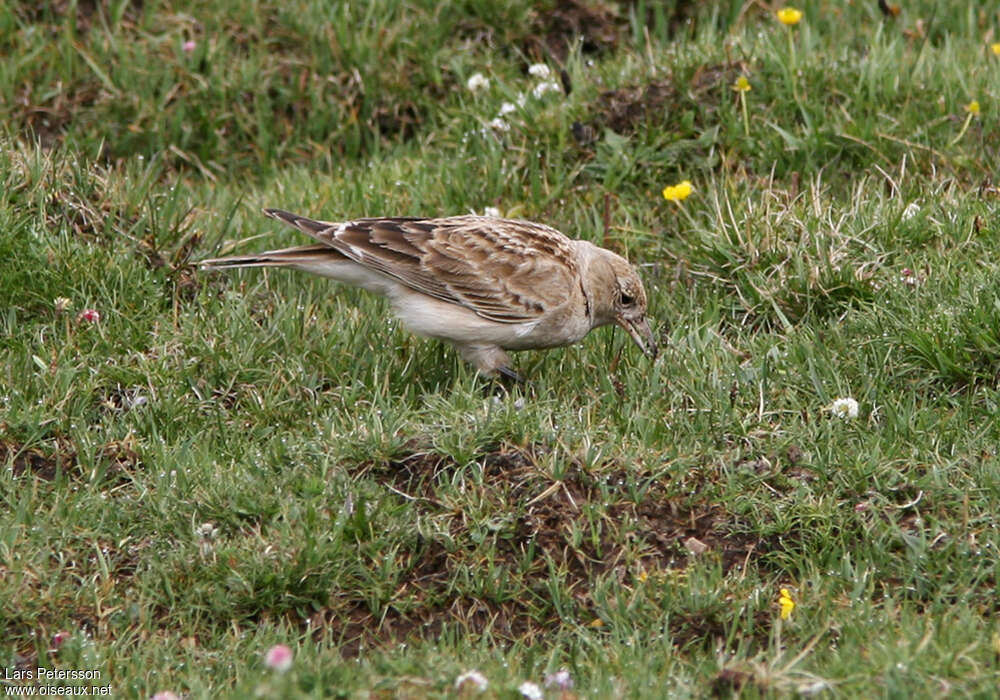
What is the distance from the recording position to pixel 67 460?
6.39 meters

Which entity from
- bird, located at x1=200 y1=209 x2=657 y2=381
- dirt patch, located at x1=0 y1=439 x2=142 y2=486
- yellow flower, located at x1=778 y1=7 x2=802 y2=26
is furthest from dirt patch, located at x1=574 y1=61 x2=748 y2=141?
dirt patch, located at x1=0 y1=439 x2=142 y2=486

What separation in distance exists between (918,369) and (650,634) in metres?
2.18

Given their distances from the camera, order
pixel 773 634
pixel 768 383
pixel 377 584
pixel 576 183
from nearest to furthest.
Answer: pixel 773 634
pixel 377 584
pixel 768 383
pixel 576 183

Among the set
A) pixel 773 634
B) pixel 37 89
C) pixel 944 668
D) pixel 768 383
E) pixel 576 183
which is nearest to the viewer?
pixel 944 668

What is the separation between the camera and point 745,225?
7.68 metres

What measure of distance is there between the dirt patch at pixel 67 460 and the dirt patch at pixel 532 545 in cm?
112

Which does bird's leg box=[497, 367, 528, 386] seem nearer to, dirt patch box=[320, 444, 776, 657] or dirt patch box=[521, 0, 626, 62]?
dirt patch box=[320, 444, 776, 657]

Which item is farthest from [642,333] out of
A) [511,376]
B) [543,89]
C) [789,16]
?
[789,16]

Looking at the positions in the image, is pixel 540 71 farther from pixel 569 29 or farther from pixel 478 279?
pixel 478 279

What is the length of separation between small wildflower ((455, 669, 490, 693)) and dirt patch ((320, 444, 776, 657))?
0.72 m

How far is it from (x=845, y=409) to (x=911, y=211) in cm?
175

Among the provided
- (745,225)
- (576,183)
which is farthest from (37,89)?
(745,225)

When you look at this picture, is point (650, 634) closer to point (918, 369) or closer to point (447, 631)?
point (447, 631)

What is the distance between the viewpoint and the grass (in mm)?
5348
